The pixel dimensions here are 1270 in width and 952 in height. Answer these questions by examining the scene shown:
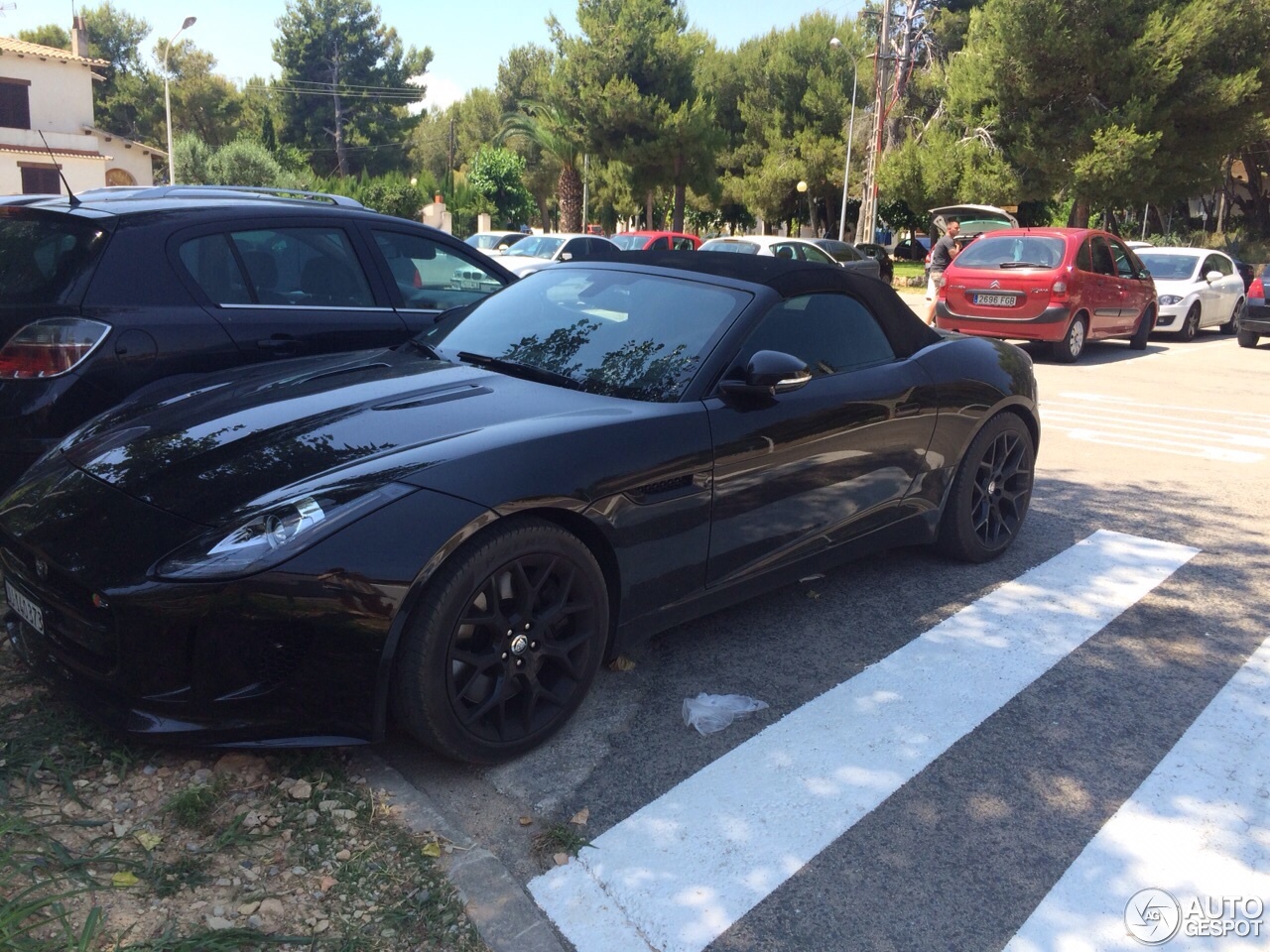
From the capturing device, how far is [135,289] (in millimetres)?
4457

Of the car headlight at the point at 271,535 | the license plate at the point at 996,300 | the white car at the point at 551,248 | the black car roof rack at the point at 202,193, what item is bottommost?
the car headlight at the point at 271,535

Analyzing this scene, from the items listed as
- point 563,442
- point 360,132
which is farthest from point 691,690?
point 360,132

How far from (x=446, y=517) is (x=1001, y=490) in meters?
3.41

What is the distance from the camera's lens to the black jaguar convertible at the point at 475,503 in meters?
2.82

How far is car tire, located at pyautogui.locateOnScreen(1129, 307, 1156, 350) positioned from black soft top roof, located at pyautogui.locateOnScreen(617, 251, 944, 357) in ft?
39.0

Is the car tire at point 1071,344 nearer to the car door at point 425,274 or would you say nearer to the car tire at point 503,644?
the car door at point 425,274

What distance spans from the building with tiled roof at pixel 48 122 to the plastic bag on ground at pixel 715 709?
42.2 m

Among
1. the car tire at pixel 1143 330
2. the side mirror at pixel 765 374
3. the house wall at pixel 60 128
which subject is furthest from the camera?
the house wall at pixel 60 128

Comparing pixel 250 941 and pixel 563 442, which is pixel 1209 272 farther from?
pixel 250 941

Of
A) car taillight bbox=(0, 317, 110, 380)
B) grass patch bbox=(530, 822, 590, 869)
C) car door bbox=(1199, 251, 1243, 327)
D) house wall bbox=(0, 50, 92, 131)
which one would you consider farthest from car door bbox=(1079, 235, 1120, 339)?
house wall bbox=(0, 50, 92, 131)

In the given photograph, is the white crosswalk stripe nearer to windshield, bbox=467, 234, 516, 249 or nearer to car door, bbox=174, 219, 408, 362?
car door, bbox=174, 219, 408, 362

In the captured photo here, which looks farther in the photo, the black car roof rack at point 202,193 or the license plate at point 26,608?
the black car roof rack at point 202,193

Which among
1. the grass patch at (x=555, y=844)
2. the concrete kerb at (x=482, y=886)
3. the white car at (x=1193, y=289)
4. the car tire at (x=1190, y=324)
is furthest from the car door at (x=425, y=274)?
the car tire at (x=1190, y=324)

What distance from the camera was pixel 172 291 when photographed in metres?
4.58
